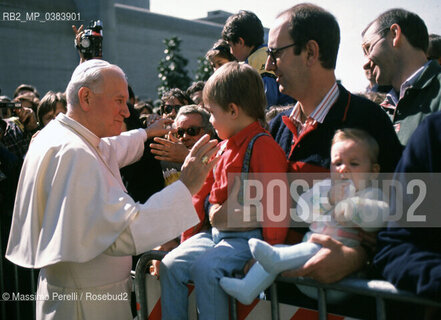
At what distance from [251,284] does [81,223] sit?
921 mm

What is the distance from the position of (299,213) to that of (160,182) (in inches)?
68.1

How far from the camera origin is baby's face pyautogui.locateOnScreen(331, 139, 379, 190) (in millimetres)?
2107

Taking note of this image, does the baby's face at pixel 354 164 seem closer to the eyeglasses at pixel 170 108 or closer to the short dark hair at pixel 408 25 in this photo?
the short dark hair at pixel 408 25

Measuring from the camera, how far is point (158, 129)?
386 centimetres

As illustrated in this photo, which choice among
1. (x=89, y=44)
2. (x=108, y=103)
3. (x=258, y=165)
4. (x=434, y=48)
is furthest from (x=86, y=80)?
(x=434, y=48)

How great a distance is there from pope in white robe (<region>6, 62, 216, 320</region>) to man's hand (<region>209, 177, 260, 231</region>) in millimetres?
211

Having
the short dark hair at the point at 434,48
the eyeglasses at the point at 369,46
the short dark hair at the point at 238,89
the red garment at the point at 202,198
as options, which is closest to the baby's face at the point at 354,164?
the short dark hair at the point at 238,89

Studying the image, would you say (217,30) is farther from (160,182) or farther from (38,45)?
(160,182)

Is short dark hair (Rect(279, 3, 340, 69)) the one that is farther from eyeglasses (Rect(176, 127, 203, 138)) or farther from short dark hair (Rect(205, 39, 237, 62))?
short dark hair (Rect(205, 39, 237, 62))

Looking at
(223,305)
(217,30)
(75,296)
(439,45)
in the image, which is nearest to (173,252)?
(223,305)

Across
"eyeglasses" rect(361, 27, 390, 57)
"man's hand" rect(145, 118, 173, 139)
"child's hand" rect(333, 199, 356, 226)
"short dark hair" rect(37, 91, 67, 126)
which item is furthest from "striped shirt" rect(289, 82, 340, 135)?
"short dark hair" rect(37, 91, 67, 126)

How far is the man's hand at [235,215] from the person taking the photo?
2468mm

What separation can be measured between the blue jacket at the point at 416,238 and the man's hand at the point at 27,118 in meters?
5.44

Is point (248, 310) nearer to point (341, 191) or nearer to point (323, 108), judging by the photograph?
point (341, 191)
